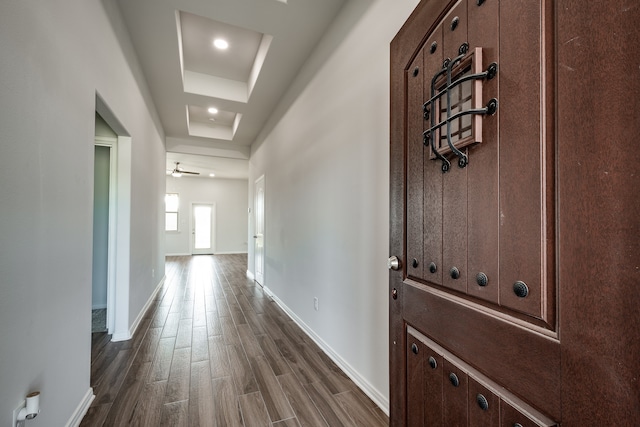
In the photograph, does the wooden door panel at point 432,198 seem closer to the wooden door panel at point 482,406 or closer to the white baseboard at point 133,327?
the wooden door panel at point 482,406

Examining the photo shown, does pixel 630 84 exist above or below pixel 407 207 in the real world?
above

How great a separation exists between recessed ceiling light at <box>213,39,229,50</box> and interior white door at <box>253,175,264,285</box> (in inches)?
85.3

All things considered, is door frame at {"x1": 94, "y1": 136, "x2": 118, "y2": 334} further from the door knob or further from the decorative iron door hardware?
the decorative iron door hardware

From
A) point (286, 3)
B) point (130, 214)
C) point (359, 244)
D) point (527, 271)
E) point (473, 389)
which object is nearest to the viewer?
point (527, 271)

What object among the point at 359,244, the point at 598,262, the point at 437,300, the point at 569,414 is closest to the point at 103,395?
the point at 359,244

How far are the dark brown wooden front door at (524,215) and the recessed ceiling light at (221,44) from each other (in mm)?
2652

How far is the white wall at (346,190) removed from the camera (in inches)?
67.2

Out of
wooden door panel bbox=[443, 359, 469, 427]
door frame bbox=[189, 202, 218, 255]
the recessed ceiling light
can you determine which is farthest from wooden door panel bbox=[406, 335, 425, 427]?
door frame bbox=[189, 202, 218, 255]

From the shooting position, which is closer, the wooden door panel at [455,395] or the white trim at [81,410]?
the wooden door panel at [455,395]

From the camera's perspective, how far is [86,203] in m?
1.64

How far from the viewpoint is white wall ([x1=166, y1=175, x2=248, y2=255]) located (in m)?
9.54

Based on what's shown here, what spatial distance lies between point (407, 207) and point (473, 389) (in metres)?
0.60

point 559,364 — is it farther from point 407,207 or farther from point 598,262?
point 407,207

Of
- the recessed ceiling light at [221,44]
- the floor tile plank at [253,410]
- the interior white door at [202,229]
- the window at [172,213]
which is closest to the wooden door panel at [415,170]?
the floor tile plank at [253,410]
